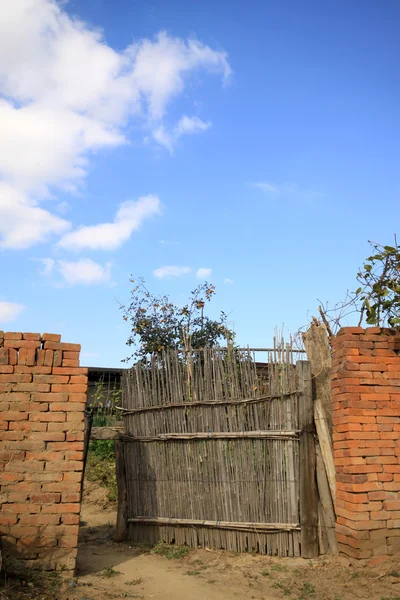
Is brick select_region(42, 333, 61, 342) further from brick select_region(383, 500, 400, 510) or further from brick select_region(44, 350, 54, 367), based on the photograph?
brick select_region(383, 500, 400, 510)

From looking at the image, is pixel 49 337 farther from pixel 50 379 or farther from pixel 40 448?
pixel 40 448

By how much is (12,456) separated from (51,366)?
902mm

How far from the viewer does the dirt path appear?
16.0 ft

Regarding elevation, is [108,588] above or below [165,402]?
below

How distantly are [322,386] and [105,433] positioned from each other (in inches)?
128

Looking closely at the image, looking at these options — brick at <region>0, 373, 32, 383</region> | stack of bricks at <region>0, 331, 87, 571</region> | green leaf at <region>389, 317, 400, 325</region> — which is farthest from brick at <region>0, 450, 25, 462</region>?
green leaf at <region>389, 317, 400, 325</region>

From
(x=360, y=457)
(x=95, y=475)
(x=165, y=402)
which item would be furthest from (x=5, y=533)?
(x=95, y=475)

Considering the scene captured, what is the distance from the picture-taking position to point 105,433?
7.74 m

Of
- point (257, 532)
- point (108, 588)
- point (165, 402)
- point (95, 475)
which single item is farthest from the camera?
point (95, 475)

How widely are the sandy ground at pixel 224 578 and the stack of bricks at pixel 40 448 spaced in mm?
485

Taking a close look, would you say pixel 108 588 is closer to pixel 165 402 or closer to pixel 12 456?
pixel 12 456

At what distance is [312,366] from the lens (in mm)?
6195

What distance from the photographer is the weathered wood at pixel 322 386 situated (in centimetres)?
590

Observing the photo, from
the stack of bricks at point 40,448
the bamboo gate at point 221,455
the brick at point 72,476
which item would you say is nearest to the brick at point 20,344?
the stack of bricks at point 40,448
